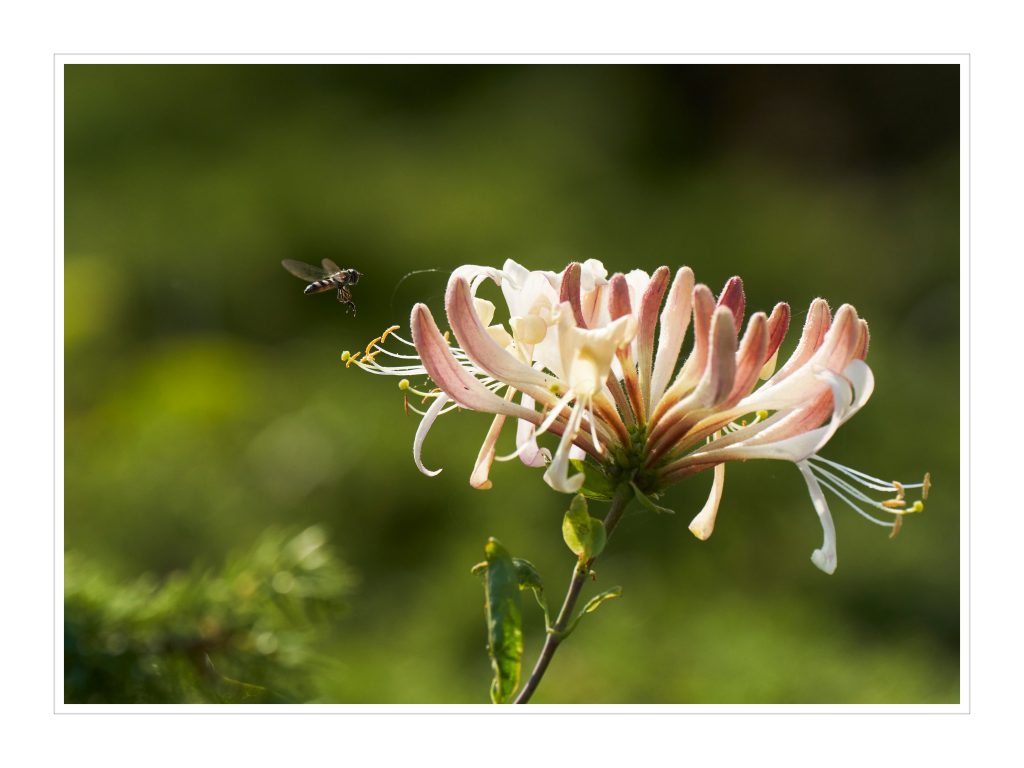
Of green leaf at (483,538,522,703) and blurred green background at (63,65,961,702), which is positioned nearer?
green leaf at (483,538,522,703)

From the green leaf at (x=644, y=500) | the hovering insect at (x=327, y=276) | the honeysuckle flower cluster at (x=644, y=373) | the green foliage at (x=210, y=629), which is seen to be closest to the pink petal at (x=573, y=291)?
the honeysuckle flower cluster at (x=644, y=373)

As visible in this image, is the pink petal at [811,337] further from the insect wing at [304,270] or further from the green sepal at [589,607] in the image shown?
the insect wing at [304,270]

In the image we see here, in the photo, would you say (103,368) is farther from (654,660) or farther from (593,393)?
(593,393)

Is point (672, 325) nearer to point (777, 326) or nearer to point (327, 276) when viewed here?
point (777, 326)

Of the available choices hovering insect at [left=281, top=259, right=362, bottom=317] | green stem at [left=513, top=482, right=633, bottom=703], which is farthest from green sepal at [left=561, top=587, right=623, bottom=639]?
hovering insect at [left=281, top=259, right=362, bottom=317]

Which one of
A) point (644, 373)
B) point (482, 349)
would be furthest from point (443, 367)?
point (644, 373)

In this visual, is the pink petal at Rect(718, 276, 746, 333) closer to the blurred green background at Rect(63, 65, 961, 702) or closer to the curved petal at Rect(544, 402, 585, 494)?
the curved petal at Rect(544, 402, 585, 494)

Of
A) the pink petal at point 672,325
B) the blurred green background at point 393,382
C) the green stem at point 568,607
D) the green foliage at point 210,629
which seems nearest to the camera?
the green stem at point 568,607
